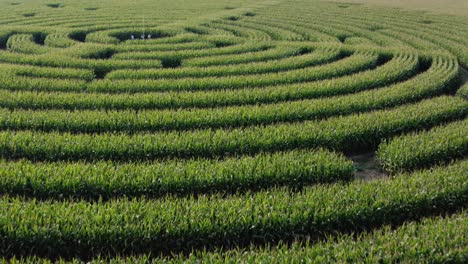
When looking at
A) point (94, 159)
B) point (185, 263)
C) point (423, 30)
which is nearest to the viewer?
point (185, 263)

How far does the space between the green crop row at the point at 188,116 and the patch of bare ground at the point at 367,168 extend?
6.61 feet

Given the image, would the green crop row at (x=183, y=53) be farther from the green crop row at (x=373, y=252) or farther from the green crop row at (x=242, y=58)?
the green crop row at (x=373, y=252)

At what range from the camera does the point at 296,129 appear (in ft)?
43.2

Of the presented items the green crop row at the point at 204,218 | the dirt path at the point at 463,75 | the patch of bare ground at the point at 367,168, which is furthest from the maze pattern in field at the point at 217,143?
the dirt path at the point at 463,75

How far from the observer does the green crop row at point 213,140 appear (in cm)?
1196

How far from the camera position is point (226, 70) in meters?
20.0

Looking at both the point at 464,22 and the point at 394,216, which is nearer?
the point at 394,216

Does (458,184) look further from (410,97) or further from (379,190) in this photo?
(410,97)

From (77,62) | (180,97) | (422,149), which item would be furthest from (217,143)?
(77,62)

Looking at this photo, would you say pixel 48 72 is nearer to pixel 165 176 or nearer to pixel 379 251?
pixel 165 176

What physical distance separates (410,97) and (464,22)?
24.8 m

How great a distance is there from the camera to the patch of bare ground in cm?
1215

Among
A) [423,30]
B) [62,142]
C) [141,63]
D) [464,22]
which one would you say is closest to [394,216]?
[62,142]

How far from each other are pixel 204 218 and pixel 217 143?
12.5ft
